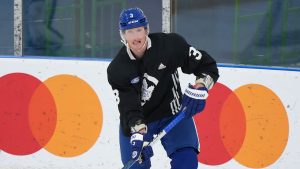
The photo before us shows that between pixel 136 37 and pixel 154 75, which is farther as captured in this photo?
pixel 154 75

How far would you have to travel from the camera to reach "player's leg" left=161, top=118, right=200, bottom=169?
262cm

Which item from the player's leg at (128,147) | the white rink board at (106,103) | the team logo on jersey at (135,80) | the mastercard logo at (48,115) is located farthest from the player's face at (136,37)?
the mastercard logo at (48,115)

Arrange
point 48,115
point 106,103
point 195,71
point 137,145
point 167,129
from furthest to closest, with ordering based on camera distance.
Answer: point 48,115, point 106,103, point 195,71, point 167,129, point 137,145

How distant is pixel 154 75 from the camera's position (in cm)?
266

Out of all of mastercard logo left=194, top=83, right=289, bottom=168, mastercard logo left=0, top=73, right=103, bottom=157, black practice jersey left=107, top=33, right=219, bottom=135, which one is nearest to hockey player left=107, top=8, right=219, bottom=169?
black practice jersey left=107, top=33, right=219, bottom=135

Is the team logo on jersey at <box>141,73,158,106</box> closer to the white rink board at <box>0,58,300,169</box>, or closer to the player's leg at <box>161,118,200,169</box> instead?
the player's leg at <box>161,118,200,169</box>

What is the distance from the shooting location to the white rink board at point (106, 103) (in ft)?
11.8

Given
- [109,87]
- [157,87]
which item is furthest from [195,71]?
[109,87]

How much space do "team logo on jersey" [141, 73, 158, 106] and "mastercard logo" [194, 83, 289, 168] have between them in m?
1.17

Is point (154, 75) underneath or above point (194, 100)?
above

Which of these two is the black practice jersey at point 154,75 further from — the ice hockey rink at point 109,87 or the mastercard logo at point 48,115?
the mastercard logo at point 48,115

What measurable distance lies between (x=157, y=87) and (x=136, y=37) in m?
0.31

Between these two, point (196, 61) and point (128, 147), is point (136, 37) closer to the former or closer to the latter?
point (196, 61)

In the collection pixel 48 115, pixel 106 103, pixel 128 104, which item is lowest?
pixel 48 115
